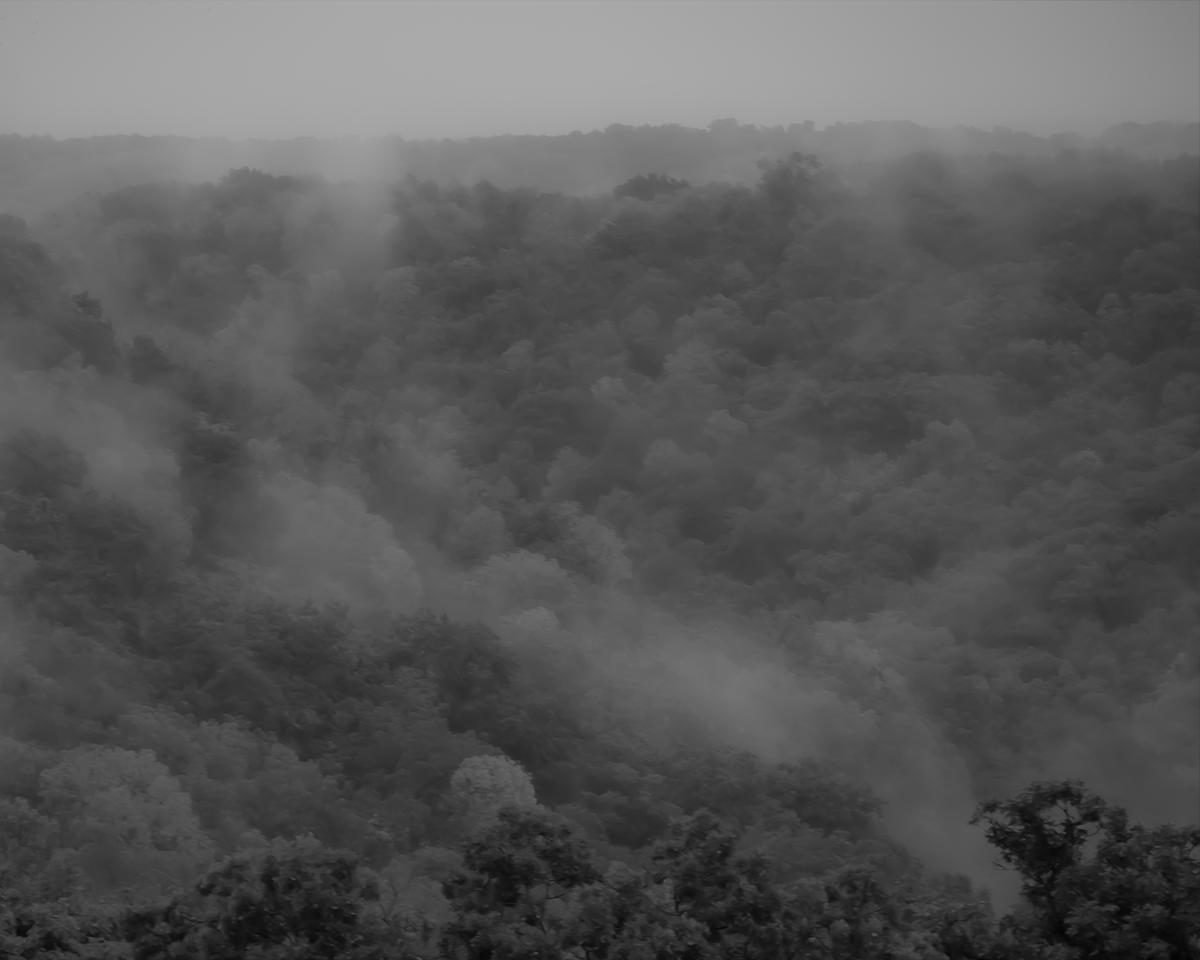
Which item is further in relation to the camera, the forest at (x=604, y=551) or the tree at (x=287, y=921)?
the forest at (x=604, y=551)

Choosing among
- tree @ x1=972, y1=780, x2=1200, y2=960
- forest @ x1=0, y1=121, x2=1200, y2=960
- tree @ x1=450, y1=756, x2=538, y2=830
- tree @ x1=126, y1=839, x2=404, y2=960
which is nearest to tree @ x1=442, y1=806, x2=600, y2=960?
forest @ x1=0, y1=121, x2=1200, y2=960

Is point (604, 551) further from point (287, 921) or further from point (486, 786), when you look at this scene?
point (287, 921)

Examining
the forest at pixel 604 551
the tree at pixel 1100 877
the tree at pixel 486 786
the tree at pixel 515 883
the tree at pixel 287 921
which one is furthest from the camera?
the tree at pixel 486 786

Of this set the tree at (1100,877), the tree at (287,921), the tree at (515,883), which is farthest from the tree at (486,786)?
the tree at (1100,877)

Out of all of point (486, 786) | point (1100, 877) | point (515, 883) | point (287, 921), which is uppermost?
point (1100, 877)

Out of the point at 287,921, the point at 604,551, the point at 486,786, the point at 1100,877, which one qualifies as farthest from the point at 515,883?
the point at 604,551

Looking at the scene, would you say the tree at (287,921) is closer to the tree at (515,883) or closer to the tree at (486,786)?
the tree at (515,883)

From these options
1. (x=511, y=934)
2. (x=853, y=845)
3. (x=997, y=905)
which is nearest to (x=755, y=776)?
(x=853, y=845)

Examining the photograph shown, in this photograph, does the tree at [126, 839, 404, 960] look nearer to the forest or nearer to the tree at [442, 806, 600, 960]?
the forest

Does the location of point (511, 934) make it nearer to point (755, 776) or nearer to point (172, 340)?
point (755, 776)
